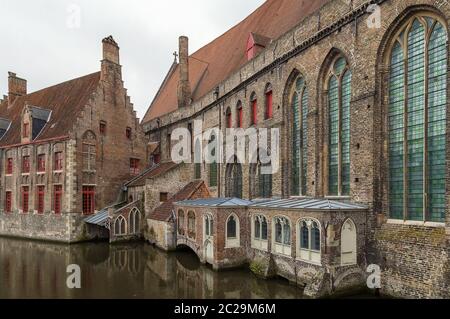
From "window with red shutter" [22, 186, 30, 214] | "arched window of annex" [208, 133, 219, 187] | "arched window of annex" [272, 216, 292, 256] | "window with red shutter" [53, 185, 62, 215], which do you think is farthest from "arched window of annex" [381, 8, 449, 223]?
"window with red shutter" [22, 186, 30, 214]

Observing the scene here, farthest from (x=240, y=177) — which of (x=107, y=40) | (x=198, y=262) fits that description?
(x=107, y=40)

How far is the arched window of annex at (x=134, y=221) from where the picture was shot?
18844 millimetres

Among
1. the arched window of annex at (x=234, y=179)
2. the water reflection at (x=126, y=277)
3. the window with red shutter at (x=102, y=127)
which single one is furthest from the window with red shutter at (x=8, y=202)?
the arched window of annex at (x=234, y=179)

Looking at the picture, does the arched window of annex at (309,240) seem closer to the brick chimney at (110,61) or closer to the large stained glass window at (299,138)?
the large stained glass window at (299,138)

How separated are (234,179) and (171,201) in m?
3.80

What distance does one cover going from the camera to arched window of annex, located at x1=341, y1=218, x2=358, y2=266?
360 inches

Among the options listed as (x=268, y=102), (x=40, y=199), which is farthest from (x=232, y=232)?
(x=40, y=199)

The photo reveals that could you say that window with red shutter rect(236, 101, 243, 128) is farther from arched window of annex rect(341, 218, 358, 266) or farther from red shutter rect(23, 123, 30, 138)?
red shutter rect(23, 123, 30, 138)

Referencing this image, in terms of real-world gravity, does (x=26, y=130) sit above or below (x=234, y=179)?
above

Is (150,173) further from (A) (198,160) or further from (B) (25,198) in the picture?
(B) (25,198)

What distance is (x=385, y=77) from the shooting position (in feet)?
31.4

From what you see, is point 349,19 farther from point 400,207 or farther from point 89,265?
point 89,265

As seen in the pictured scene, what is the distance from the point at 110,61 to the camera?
21500 mm

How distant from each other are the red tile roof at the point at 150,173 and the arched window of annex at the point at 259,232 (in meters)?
9.52
